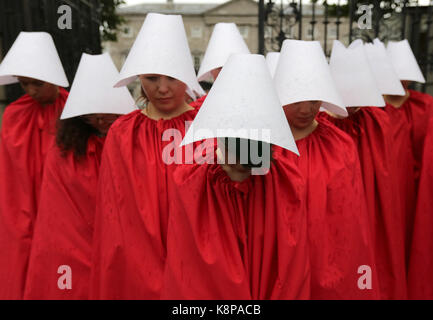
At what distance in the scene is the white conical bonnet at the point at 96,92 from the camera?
244cm

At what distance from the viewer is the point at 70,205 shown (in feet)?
8.30

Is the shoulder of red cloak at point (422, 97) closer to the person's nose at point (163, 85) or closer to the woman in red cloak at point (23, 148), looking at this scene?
the person's nose at point (163, 85)

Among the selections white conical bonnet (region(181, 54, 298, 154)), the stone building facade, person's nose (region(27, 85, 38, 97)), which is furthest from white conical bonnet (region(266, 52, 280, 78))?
the stone building facade

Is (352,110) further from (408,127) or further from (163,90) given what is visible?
(163,90)

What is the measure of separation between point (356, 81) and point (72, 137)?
5.43 feet

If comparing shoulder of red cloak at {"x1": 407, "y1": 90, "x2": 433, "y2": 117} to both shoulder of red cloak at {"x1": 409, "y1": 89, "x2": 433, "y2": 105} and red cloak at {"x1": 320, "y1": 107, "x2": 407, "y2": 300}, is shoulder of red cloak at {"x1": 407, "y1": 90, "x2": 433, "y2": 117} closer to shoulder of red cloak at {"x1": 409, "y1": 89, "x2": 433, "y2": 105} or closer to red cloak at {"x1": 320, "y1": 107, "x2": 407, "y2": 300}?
shoulder of red cloak at {"x1": 409, "y1": 89, "x2": 433, "y2": 105}

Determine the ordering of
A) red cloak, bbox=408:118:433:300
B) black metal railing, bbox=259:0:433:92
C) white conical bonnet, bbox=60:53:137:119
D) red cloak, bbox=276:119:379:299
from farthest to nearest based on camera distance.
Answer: black metal railing, bbox=259:0:433:92 → red cloak, bbox=408:118:433:300 → white conical bonnet, bbox=60:53:137:119 → red cloak, bbox=276:119:379:299

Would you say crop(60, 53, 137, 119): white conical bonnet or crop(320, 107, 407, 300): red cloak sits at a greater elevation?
crop(60, 53, 137, 119): white conical bonnet

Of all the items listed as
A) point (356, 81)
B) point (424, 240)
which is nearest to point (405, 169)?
point (424, 240)

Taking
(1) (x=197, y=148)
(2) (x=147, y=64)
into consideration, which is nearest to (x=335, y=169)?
(1) (x=197, y=148)

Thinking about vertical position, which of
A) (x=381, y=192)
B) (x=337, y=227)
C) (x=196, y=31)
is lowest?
(x=196, y=31)

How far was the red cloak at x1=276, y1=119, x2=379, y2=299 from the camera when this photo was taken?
5.85 ft

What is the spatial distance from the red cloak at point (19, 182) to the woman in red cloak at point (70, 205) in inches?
9.1

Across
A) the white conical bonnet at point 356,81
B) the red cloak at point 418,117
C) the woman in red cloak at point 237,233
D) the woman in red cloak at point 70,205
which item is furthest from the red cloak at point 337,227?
the red cloak at point 418,117
